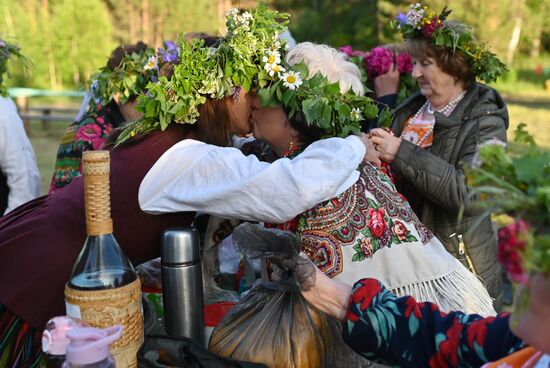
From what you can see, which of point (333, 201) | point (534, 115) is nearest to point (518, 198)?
point (333, 201)

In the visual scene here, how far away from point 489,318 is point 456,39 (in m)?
2.15

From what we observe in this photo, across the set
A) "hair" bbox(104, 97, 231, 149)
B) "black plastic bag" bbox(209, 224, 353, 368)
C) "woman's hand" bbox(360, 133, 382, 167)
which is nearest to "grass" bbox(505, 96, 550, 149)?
"woman's hand" bbox(360, 133, 382, 167)

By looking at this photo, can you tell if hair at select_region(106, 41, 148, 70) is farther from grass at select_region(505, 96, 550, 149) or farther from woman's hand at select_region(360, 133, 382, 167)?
grass at select_region(505, 96, 550, 149)

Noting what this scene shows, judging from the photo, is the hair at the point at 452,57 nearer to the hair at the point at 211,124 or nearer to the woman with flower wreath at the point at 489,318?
the hair at the point at 211,124

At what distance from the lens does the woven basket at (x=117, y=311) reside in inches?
56.1

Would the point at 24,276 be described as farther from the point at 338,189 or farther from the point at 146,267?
the point at 338,189

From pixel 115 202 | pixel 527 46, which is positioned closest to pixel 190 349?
pixel 115 202

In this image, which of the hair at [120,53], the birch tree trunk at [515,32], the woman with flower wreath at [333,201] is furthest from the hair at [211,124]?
the birch tree trunk at [515,32]

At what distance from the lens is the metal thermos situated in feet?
5.37

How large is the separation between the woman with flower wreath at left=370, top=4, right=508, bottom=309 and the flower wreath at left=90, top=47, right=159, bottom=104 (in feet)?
5.02

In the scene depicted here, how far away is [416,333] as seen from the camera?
1.50 metres

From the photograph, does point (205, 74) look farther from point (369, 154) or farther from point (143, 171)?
point (369, 154)

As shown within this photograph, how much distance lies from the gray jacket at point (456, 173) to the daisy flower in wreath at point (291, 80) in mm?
1080

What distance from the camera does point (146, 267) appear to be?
2.12m
